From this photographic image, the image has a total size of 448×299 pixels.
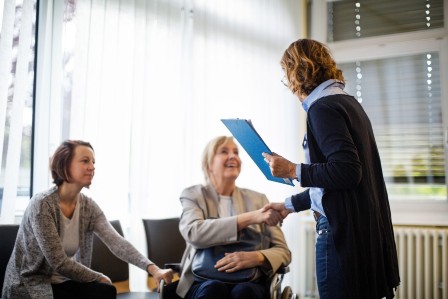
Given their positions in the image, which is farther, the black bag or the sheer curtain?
the sheer curtain

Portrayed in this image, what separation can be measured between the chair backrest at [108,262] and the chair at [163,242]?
191 millimetres

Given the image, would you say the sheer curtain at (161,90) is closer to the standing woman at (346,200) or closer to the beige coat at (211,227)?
the beige coat at (211,227)

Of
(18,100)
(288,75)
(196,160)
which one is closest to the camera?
(288,75)

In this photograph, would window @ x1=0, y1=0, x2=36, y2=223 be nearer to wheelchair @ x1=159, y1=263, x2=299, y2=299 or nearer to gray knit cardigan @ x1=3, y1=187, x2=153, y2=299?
gray knit cardigan @ x1=3, y1=187, x2=153, y2=299

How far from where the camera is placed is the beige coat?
2.05 metres

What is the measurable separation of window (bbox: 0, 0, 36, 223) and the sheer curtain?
219 millimetres

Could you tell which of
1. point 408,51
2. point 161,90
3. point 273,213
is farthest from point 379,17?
point 273,213

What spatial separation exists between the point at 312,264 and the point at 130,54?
2.35m

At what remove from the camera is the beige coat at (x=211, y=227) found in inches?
80.7

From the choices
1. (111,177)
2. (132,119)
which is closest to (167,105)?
(132,119)

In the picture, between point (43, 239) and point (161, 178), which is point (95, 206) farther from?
point (161, 178)

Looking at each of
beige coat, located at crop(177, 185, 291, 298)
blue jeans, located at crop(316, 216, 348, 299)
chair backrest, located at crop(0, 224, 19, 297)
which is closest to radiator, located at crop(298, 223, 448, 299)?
beige coat, located at crop(177, 185, 291, 298)

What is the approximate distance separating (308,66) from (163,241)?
1432mm

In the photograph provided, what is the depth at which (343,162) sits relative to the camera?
1.27 metres
